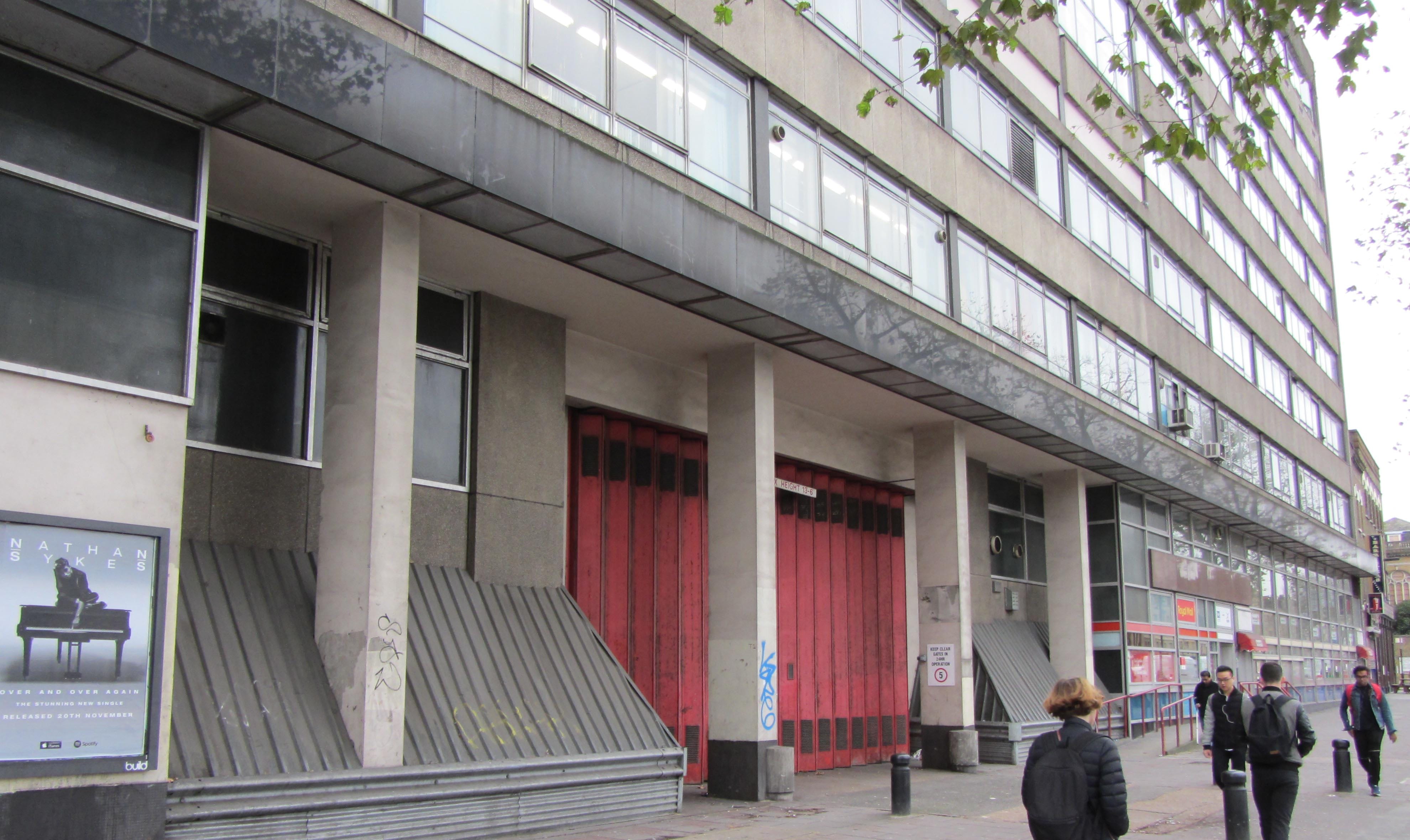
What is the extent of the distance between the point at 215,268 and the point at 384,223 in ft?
4.87

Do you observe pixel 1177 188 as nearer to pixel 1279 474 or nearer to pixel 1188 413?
pixel 1188 413

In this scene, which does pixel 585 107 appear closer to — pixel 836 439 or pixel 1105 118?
pixel 836 439

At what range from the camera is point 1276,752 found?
9.20m

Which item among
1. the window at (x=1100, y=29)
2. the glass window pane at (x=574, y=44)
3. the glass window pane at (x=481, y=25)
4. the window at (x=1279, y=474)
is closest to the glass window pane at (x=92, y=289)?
the glass window pane at (x=481, y=25)

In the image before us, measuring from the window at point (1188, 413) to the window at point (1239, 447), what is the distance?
2.22ft

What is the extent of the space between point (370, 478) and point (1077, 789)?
6.42 meters

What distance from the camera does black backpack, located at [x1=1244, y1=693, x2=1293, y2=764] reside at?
9211 mm

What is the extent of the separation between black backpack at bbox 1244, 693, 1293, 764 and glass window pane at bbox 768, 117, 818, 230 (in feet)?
26.7

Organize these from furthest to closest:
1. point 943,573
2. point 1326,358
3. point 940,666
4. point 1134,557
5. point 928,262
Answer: point 1326,358 → point 1134,557 → point 943,573 → point 940,666 → point 928,262

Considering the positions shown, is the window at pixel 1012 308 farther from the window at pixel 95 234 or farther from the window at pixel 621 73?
the window at pixel 95 234

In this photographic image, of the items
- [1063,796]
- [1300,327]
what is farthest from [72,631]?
[1300,327]

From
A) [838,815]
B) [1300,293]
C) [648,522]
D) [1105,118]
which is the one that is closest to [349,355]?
[648,522]

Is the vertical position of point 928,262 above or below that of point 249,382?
above

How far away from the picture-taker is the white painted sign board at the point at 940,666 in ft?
60.2
